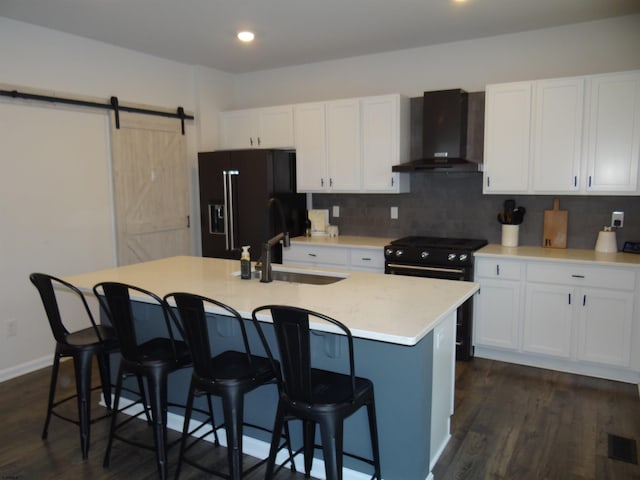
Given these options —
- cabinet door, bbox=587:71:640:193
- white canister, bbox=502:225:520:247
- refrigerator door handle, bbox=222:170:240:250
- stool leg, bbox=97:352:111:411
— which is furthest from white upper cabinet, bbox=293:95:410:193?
stool leg, bbox=97:352:111:411

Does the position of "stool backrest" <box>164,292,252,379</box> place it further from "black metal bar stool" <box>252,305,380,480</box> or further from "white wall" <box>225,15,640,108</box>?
"white wall" <box>225,15,640,108</box>

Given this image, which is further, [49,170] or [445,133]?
[445,133]

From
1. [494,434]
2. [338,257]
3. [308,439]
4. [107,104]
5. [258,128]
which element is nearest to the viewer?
[308,439]

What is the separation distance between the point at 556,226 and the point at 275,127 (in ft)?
9.55

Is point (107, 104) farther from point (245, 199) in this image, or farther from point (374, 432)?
point (374, 432)

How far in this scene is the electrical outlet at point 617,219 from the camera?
4027mm

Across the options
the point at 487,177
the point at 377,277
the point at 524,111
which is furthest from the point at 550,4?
the point at 377,277

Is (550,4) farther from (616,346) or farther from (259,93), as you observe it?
(259,93)

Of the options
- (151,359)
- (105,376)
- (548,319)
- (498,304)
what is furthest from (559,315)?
(105,376)

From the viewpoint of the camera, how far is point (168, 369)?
249 centimetres

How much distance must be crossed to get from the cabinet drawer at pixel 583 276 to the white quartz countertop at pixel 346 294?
50.1 inches

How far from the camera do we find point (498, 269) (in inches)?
159

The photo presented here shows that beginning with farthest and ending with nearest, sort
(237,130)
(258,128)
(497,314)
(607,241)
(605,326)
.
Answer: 1. (237,130)
2. (258,128)
3. (497,314)
4. (607,241)
5. (605,326)

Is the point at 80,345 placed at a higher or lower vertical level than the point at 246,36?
lower
